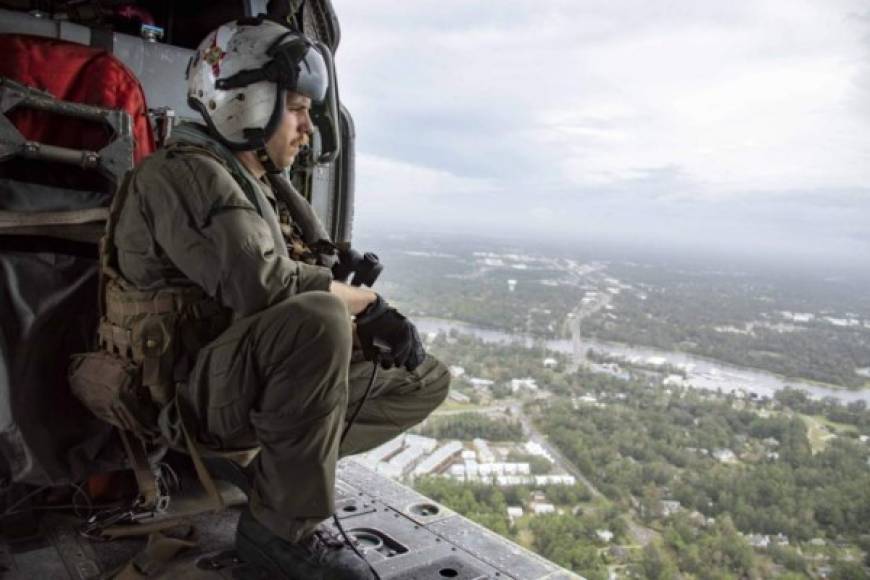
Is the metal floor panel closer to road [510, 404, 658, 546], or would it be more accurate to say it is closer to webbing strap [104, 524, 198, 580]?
webbing strap [104, 524, 198, 580]

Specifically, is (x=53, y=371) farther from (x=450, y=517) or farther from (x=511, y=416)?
(x=511, y=416)

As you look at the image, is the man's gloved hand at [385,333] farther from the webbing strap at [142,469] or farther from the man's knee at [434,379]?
the webbing strap at [142,469]

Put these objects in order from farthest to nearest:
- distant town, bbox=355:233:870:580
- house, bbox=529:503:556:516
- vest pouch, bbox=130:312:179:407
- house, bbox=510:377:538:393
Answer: house, bbox=510:377:538:393 → house, bbox=529:503:556:516 → distant town, bbox=355:233:870:580 → vest pouch, bbox=130:312:179:407

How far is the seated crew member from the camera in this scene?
137 cm

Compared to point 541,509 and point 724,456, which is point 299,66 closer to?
point 541,509

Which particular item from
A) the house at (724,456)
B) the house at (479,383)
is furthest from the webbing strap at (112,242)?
the house at (479,383)

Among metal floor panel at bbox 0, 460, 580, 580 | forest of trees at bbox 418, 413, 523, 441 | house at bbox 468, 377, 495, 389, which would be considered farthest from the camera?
house at bbox 468, 377, 495, 389

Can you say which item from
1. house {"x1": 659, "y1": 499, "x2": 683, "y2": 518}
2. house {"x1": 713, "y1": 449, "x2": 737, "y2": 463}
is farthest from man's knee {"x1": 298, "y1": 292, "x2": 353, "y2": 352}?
house {"x1": 713, "y1": 449, "x2": 737, "y2": 463}

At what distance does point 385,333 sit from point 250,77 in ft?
2.39

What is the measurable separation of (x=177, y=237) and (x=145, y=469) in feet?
2.35

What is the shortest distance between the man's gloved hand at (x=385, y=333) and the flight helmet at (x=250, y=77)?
21.5 inches

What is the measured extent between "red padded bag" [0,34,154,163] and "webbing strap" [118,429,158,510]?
0.75 metres

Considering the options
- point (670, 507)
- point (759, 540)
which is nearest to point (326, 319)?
point (759, 540)

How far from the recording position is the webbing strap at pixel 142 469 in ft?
5.69
